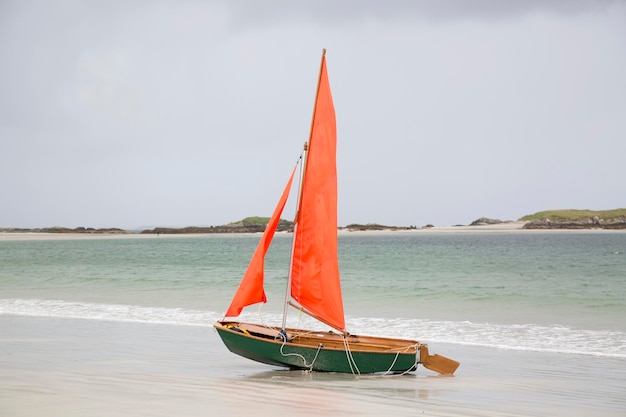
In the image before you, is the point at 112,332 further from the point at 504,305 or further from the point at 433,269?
the point at 433,269

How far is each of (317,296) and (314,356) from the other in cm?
121

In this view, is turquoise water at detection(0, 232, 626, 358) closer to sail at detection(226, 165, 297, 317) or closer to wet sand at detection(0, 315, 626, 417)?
wet sand at detection(0, 315, 626, 417)

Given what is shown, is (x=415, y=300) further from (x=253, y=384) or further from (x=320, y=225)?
(x=253, y=384)

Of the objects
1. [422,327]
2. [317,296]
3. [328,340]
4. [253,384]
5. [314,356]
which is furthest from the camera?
[422,327]

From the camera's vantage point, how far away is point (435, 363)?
39.8 ft

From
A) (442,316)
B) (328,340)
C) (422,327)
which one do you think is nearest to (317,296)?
(328,340)

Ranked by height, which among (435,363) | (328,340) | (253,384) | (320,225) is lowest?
(253,384)

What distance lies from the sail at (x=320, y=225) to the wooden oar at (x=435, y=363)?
1.68 meters

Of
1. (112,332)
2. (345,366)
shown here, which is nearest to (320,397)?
(345,366)

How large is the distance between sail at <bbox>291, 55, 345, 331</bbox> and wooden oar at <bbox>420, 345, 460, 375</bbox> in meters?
1.68

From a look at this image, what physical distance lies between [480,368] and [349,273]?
91.8ft

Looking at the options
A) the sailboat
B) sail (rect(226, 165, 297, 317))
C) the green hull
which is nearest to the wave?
the sailboat

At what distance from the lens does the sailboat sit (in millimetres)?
12172

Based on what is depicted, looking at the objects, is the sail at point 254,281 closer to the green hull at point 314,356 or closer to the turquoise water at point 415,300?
the green hull at point 314,356
